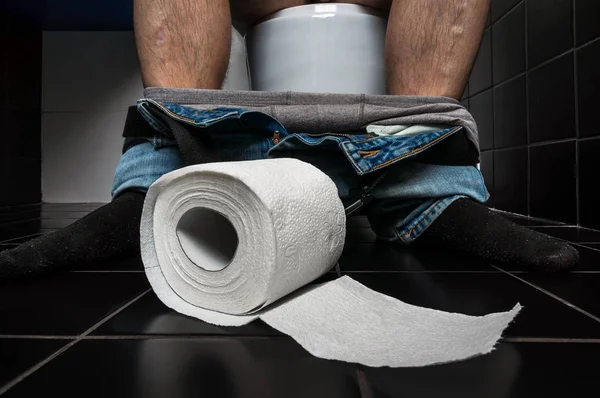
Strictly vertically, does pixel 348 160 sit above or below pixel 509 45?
below

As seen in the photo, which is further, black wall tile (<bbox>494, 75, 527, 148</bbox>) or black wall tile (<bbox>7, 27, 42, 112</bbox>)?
black wall tile (<bbox>7, 27, 42, 112</bbox>)

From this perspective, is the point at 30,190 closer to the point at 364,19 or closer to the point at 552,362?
the point at 364,19

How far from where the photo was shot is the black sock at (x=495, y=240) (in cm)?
59

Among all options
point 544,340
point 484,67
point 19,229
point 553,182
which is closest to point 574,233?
point 553,182

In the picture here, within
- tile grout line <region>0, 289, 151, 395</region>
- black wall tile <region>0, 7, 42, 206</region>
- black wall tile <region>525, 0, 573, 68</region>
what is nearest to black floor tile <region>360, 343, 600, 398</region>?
Result: tile grout line <region>0, 289, 151, 395</region>

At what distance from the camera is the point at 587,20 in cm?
104

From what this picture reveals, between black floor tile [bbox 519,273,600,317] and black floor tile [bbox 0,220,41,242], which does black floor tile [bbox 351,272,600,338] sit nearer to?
black floor tile [bbox 519,273,600,317]

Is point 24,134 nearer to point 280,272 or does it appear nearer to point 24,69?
point 24,69

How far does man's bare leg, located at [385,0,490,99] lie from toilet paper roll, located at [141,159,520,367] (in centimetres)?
38

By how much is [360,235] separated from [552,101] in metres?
0.67

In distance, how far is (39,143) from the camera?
2.14m

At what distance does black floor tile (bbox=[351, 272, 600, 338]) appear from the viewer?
0.41 meters

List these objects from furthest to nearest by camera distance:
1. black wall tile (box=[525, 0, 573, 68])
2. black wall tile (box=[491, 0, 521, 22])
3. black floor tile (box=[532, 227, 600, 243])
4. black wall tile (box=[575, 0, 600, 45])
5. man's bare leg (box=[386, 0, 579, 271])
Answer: black wall tile (box=[491, 0, 521, 22]), black wall tile (box=[525, 0, 573, 68]), black wall tile (box=[575, 0, 600, 45]), black floor tile (box=[532, 227, 600, 243]), man's bare leg (box=[386, 0, 579, 271])

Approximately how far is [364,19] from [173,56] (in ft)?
1.35
